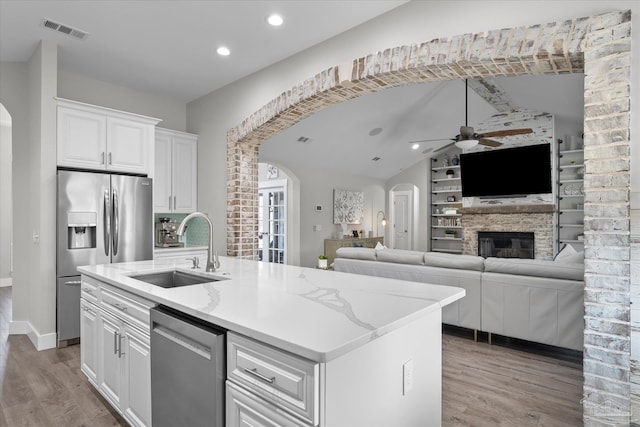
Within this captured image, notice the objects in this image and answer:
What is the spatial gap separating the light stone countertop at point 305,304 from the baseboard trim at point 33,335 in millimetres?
1905

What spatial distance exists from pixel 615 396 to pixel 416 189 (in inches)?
342

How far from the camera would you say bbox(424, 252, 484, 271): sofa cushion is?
3.87 metres

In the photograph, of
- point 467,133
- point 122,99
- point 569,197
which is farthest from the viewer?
point 569,197

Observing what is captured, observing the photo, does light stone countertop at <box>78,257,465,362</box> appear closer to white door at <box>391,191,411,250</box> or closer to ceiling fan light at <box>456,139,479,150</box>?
ceiling fan light at <box>456,139,479,150</box>

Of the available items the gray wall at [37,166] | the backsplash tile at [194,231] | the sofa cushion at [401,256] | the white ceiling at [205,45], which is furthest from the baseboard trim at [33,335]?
the sofa cushion at [401,256]

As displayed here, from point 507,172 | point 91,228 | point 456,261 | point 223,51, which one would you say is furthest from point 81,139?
point 507,172

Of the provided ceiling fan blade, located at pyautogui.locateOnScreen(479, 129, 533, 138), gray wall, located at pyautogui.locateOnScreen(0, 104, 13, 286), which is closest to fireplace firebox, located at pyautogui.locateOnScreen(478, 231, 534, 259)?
ceiling fan blade, located at pyautogui.locateOnScreen(479, 129, 533, 138)

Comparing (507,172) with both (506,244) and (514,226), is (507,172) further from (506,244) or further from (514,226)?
(506,244)

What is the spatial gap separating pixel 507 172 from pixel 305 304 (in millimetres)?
7302

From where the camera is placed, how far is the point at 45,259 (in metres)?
3.63

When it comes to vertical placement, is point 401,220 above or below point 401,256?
above

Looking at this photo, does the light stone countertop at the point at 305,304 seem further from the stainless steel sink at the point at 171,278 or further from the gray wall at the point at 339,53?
the gray wall at the point at 339,53

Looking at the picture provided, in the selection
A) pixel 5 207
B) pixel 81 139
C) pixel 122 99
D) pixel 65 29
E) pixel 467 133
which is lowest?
pixel 5 207

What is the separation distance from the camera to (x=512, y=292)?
3586 mm
